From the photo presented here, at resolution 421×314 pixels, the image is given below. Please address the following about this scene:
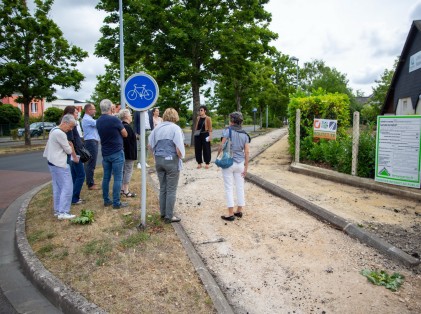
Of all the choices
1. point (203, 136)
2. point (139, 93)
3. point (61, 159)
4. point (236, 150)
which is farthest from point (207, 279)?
point (203, 136)

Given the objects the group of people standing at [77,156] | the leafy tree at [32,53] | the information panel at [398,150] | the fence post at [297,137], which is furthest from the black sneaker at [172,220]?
the leafy tree at [32,53]

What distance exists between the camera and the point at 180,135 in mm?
5199

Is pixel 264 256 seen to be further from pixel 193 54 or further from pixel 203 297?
pixel 193 54

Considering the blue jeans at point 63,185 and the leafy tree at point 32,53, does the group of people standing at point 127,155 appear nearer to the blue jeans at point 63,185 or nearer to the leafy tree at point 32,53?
the blue jeans at point 63,185

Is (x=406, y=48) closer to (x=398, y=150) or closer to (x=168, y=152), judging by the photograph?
(x=398, y=150)

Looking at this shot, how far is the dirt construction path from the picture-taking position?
11.0 feet

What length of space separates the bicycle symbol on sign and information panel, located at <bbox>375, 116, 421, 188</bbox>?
538cm

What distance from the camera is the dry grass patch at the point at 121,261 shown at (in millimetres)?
3303

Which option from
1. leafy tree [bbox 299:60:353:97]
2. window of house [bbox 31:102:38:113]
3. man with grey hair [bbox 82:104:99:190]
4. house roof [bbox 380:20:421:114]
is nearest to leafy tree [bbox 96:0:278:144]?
man with grey hair [bbox 82:104:99:190]

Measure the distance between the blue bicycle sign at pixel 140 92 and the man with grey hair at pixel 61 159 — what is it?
4.43 ft

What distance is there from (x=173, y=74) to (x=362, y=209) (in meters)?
12.6

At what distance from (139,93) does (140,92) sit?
21mm

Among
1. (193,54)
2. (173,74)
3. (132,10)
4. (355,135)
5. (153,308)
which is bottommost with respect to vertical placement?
(153,308)

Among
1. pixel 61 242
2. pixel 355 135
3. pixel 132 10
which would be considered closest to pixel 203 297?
pixel 61 242
